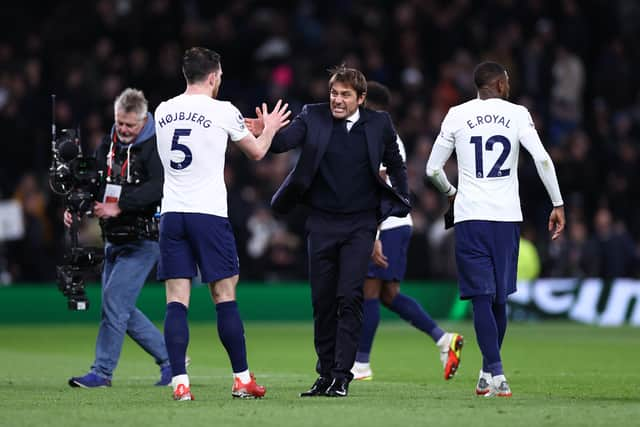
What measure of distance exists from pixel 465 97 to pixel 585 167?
253cm

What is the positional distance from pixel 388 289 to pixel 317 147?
113 inches

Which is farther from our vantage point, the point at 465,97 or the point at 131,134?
the point at 465,97

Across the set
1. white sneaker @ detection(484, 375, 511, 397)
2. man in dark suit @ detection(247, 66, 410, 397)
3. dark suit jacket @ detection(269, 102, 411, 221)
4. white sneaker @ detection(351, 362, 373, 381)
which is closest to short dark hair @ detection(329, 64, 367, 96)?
man in dark suit @ detection(247, 66, 410, 397)

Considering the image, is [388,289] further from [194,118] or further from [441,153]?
[194,118]

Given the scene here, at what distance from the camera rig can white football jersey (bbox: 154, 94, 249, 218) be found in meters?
1.80

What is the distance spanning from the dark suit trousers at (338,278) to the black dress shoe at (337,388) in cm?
6

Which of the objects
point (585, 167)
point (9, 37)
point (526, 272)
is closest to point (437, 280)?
point (526, 272)

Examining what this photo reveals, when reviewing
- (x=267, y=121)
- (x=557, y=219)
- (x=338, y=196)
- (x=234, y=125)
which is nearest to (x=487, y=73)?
(x=557, y=219)

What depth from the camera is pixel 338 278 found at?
10.1m

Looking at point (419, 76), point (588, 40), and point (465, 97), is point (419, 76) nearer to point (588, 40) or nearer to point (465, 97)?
point (465, 97)

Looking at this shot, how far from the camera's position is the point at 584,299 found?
22750mm

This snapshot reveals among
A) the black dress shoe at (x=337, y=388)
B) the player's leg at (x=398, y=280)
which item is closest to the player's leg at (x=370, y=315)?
the player's leg at (x=398, y=280)

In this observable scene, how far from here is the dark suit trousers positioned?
9961mm

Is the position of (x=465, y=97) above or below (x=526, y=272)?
above
